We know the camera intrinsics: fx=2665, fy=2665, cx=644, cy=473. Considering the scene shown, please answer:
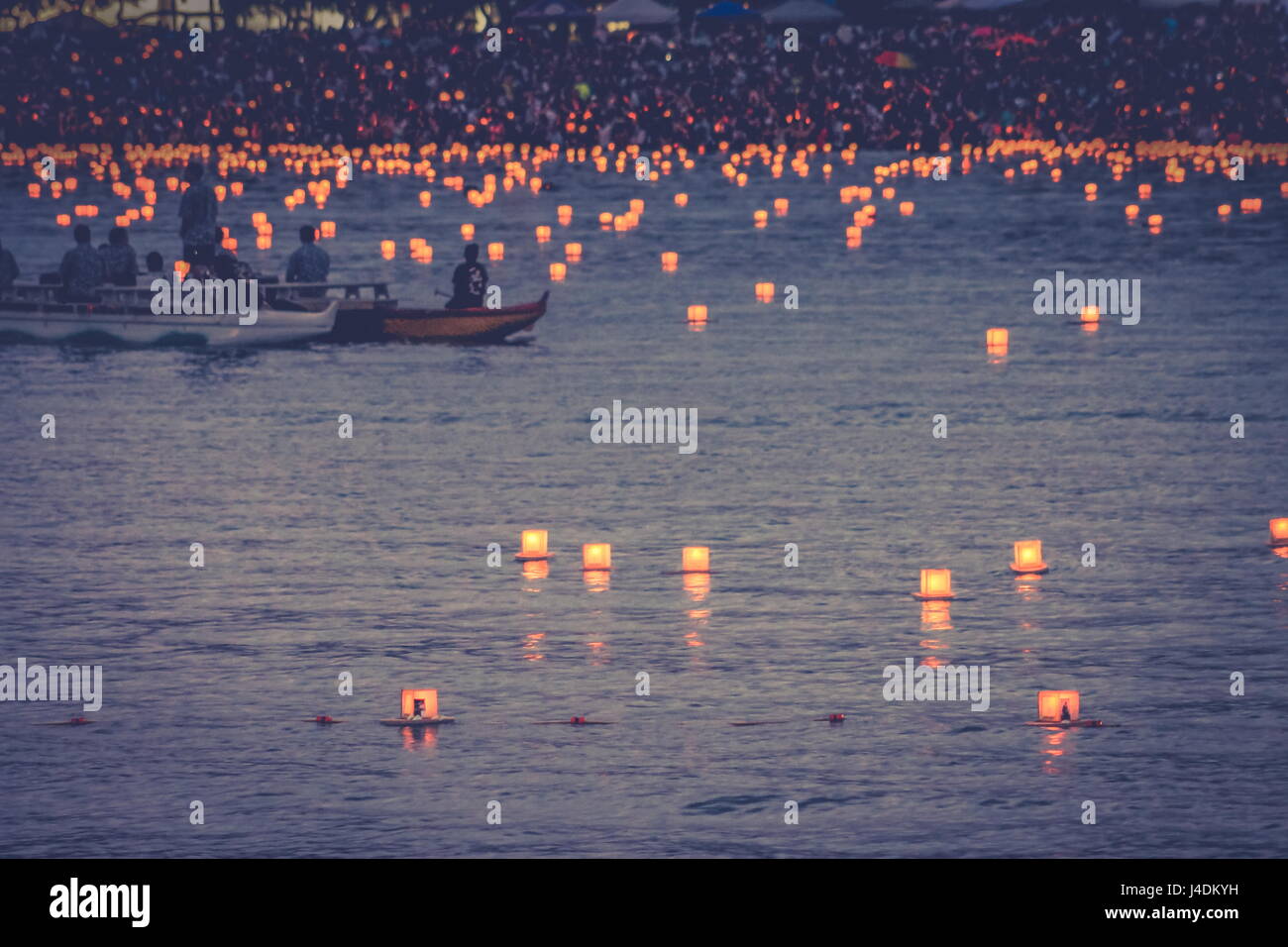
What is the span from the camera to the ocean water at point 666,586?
35.1 ft

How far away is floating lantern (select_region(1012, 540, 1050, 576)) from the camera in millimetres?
15336

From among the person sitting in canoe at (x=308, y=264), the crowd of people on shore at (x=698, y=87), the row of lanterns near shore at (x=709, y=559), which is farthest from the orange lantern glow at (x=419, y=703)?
the crowd of people on shore at (x=698, y=87)

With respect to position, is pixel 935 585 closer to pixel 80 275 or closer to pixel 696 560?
pixel 696 560

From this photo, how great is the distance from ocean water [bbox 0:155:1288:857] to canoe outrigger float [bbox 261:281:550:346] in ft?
0.96

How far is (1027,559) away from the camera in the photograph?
605 inches

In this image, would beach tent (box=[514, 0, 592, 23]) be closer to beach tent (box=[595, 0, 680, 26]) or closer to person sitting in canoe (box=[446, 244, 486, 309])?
beach tent (box=[595, 0, 680, 26])

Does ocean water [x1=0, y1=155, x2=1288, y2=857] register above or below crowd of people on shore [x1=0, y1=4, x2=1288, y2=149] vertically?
below

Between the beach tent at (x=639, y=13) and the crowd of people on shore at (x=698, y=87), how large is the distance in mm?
567

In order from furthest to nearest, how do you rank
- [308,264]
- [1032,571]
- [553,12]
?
1. [553,12]
2. [308,264]
3. [1032,571]

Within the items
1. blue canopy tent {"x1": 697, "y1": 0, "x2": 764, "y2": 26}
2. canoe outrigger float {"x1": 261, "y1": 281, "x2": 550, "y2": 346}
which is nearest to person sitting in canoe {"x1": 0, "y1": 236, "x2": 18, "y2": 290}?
canoe outrigger float {"x1": 261, "y1": 281, "x2": 550, "y2": 346}

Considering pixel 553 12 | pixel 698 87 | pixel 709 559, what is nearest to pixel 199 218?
pixel 709 559

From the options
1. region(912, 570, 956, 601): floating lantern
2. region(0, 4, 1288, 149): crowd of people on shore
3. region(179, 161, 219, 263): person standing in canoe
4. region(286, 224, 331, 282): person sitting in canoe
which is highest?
region(0, 4, 1288, 149): crowd of people on shore
